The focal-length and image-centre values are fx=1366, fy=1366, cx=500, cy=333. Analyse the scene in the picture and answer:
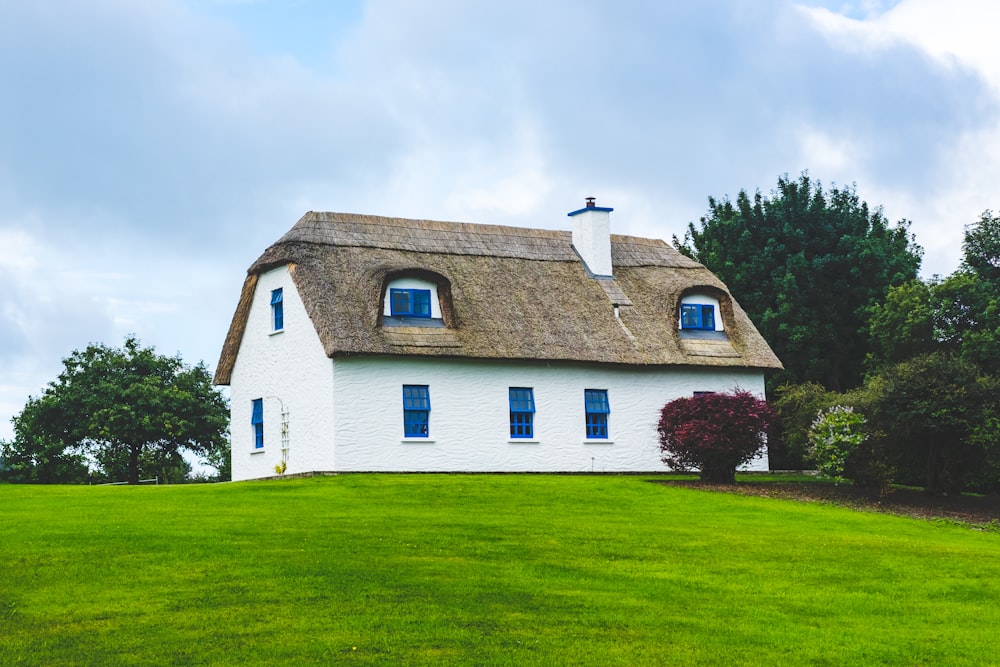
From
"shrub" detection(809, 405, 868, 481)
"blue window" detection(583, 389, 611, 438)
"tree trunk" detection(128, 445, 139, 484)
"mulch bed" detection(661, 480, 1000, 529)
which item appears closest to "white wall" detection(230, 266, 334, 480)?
"blue window" detection(583, 389, 611, 438)

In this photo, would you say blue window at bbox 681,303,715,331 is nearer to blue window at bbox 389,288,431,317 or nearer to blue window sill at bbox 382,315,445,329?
blue window sill at bbox 382,315,445,329

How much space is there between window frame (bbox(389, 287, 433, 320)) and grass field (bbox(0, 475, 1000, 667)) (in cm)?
933

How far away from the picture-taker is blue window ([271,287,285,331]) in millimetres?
36875

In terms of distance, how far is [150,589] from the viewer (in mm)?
16484

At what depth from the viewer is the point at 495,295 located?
37.5m

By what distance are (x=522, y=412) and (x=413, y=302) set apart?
13.7ft

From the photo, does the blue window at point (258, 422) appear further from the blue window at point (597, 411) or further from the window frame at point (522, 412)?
the blue window at point (597, 411)

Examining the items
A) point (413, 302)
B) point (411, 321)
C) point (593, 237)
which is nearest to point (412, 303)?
point (413, 302)

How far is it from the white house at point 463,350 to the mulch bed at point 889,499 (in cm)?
412

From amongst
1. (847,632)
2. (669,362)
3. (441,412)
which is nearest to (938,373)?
(669,362)

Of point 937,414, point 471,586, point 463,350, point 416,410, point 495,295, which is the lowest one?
point 471,586

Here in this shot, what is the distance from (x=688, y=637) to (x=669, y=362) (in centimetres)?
2279

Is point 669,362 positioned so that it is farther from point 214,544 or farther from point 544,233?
point 214,544

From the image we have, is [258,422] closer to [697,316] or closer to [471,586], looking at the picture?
[697,316]
